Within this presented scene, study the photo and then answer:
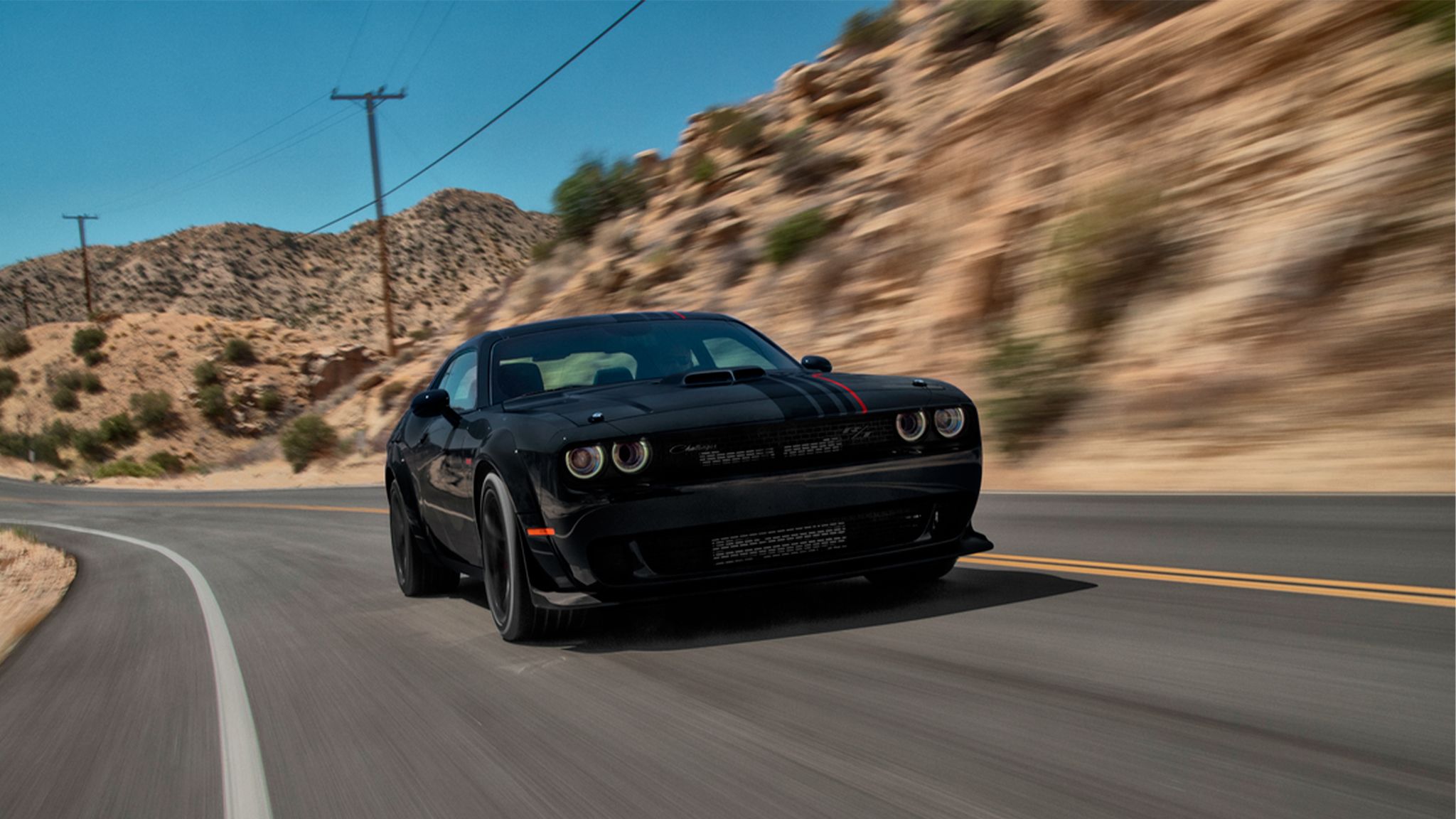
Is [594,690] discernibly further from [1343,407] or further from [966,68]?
[966,68]

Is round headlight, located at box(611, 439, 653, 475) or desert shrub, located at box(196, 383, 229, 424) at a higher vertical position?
desert shrub, located at box(196, 383, 229, 424)

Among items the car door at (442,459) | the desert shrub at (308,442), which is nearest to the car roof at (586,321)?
the car door at (442,459)

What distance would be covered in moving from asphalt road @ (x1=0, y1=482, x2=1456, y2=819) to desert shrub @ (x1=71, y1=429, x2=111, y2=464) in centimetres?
5996

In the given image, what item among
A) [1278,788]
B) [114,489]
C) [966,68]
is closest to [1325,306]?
[1278,788]

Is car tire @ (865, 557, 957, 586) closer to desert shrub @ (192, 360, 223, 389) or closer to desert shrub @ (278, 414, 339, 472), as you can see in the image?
desert shrub @ (278, 414, 339, 472)

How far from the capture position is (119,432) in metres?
61.3

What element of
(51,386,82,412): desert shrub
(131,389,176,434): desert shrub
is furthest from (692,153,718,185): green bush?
(51,386,82,412): desert shrub

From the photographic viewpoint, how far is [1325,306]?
429 inches

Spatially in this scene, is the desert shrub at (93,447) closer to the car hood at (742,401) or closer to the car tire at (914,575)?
the car hood at (742,401)

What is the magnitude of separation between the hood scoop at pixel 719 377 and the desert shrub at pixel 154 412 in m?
62.0

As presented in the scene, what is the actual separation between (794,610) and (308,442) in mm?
37176

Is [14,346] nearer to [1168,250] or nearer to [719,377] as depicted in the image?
[1168,250]

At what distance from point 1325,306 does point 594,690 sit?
8.69 m

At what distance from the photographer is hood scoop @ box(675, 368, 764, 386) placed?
214 inches
